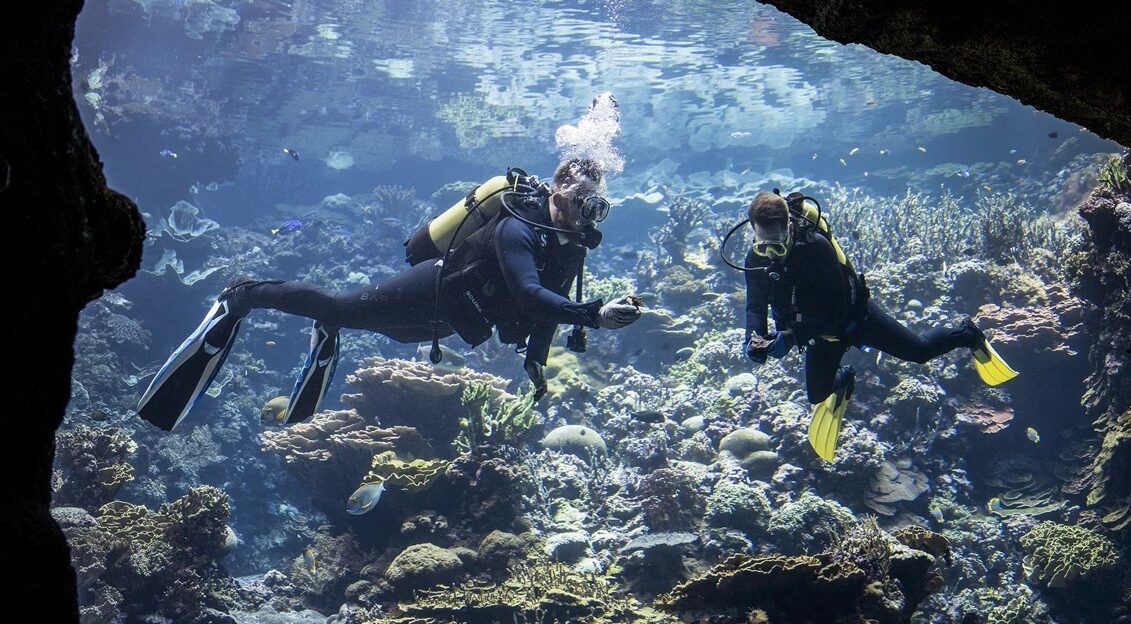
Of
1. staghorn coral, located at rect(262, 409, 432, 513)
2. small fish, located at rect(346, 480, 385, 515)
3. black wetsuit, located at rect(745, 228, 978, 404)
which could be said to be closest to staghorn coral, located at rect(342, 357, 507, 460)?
staghorn coral, located at rect(262, 409, 432, 513)

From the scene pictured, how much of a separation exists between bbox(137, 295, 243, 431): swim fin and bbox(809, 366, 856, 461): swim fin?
657cm

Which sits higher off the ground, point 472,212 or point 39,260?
point 39,260

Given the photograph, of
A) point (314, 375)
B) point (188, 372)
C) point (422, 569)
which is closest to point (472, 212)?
point (314, 375)

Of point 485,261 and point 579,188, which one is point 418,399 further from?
point 579,188

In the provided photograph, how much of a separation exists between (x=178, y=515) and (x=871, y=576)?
6804mm

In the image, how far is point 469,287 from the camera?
534 centimetres

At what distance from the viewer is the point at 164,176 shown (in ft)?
75.7

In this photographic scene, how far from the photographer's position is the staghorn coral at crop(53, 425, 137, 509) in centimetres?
688

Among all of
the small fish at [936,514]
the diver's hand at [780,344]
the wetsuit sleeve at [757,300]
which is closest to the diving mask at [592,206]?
the wetsuit sleeve at [757,300]

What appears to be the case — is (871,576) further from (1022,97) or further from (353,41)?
(353,41)

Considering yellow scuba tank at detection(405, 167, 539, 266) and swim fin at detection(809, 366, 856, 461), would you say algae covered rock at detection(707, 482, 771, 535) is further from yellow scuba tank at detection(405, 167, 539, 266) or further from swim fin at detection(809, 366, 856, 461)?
yellow scuba tank at detection(405, 167, 539, 266)

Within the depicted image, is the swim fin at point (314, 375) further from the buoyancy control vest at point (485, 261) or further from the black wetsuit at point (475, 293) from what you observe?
the buoyancy control vest at point (485, 261)

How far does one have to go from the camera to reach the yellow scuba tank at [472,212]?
222 inches

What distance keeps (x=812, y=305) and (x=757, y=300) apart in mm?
535
